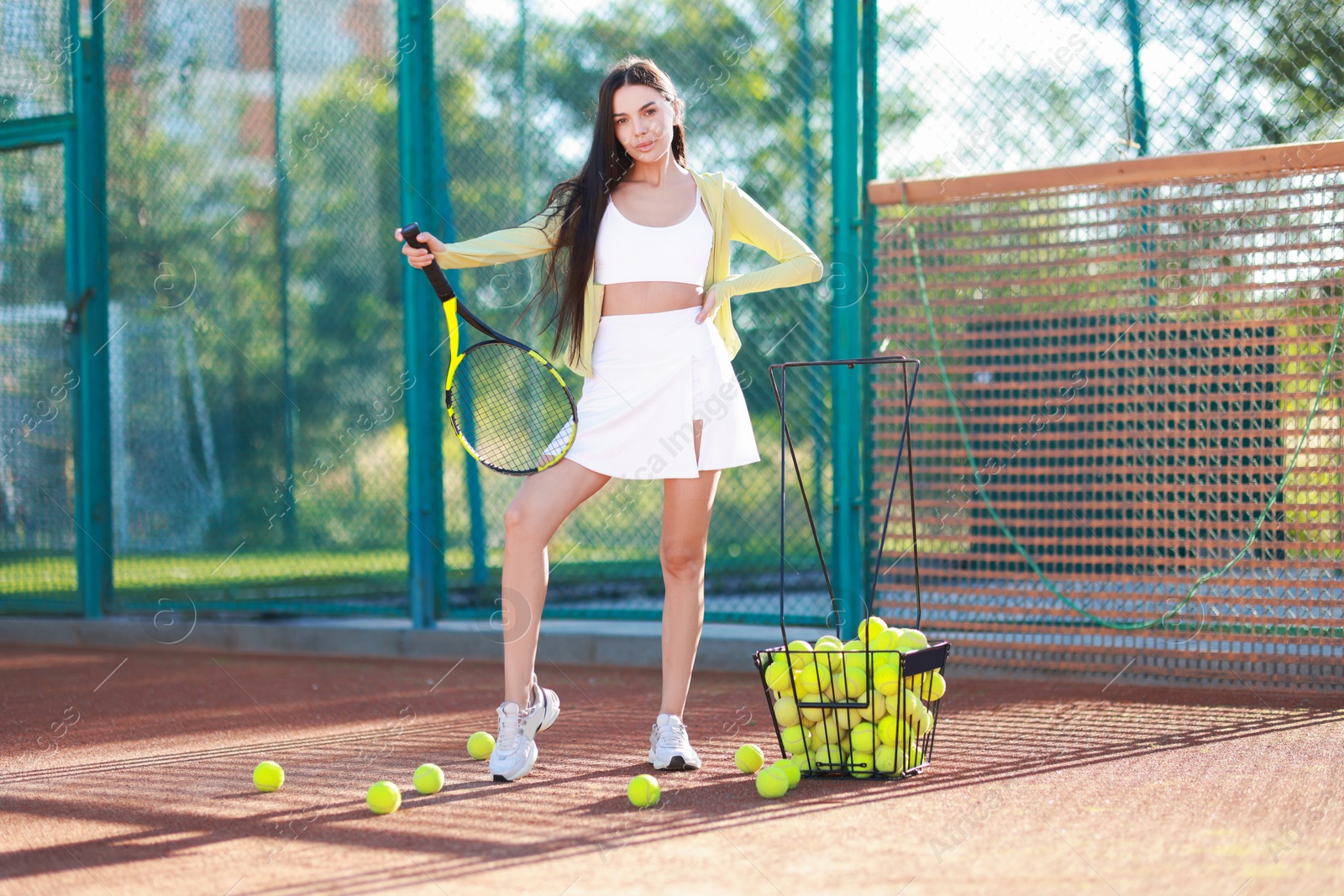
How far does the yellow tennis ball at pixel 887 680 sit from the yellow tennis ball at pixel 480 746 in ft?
3.38

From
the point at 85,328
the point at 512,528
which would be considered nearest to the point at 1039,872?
the point at 512,528

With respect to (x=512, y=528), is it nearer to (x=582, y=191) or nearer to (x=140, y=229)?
(x=582, y=191)

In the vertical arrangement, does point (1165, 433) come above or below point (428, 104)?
below

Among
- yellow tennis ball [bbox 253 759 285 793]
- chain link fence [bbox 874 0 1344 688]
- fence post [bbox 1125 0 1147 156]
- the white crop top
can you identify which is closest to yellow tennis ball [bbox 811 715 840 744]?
the white crop top

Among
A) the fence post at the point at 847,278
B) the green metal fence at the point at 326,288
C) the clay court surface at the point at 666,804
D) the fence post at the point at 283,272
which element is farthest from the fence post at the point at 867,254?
the fence post at the point at 283,272

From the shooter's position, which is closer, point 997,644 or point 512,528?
point 512,528

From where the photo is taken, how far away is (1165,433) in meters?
4.06

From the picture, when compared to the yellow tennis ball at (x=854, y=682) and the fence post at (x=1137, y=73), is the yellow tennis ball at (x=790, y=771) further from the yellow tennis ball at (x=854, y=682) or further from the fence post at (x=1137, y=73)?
the fence post at (x=1137, y=73)

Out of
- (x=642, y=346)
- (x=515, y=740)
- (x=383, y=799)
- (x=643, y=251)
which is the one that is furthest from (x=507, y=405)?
(x=383, y=799)

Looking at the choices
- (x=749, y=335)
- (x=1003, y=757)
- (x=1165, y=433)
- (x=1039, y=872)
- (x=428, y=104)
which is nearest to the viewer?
(x=1039, y=872)

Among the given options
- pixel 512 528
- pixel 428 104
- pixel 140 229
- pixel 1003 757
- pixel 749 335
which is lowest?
pixel 1003 757

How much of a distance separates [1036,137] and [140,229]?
411 cm

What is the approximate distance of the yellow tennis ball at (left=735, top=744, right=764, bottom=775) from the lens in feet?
9.72

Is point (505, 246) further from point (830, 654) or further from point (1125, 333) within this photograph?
point (1125, 333)
